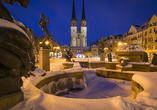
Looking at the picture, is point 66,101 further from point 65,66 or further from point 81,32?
point 81,32

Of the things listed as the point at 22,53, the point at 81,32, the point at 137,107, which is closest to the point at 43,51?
the point at 22,53

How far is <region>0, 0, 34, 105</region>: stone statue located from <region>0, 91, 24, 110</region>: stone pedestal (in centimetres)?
Answer: 6

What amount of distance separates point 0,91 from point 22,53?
2.96ft

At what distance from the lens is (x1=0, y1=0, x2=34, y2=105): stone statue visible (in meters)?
1.38

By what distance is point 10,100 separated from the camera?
5.57ft

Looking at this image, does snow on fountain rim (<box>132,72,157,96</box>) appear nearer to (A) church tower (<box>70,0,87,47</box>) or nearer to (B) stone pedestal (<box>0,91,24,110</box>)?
(B) stone pedestal (<box>0,91,24,110</box>)

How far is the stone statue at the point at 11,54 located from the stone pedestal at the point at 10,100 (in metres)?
0.06

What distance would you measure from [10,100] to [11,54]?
1.01 meters

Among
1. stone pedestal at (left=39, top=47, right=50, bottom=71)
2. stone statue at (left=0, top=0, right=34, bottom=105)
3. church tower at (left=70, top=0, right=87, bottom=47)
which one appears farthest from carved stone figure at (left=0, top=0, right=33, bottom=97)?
church tower at (left=70, top=0, right=87, bottom=47)

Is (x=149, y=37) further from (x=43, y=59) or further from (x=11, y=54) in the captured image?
(x=11, y=54)

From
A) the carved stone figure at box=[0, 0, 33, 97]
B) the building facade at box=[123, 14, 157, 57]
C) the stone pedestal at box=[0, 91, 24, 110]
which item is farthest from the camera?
the building facade at box=[123, 14, 157, 57]

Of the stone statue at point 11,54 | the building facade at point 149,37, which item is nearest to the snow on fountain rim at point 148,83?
the stone statue at point 11,54

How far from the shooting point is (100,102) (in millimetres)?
1993

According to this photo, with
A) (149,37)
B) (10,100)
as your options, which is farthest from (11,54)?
(149,37)
